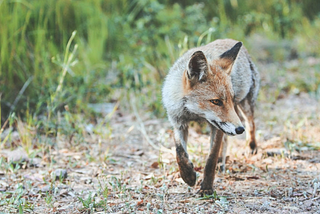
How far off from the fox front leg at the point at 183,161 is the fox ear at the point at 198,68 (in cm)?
59

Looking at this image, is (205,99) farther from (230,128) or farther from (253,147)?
(253,147)

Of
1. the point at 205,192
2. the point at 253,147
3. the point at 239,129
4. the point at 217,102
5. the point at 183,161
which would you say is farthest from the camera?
the point at 253,147

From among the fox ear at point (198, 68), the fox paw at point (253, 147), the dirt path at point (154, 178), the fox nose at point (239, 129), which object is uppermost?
the fox ear at point (198, 68)

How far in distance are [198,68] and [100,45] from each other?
4532 mm

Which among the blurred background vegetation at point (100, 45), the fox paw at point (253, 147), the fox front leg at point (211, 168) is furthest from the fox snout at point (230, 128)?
the blurred background vegetation at point (100, 45)

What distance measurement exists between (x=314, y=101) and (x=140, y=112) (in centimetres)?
330

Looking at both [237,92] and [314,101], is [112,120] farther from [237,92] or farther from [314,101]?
[314,101]

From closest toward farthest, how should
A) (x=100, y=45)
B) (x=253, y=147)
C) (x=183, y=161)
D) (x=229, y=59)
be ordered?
(x=183, y=161) < (x=229, y=59) < (x=253, y=147) < (x=100, y=45)

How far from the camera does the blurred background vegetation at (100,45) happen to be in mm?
5410

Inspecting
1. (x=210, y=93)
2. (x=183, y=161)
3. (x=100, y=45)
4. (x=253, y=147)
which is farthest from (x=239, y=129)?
(x=100, y=45)

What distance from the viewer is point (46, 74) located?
18.3 ft

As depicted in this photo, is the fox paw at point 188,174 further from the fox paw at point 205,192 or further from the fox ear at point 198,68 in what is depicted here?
the fox ear at point 198,68

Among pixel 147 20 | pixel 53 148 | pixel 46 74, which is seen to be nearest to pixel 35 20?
pixel 46 74

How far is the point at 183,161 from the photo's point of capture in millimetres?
3518
